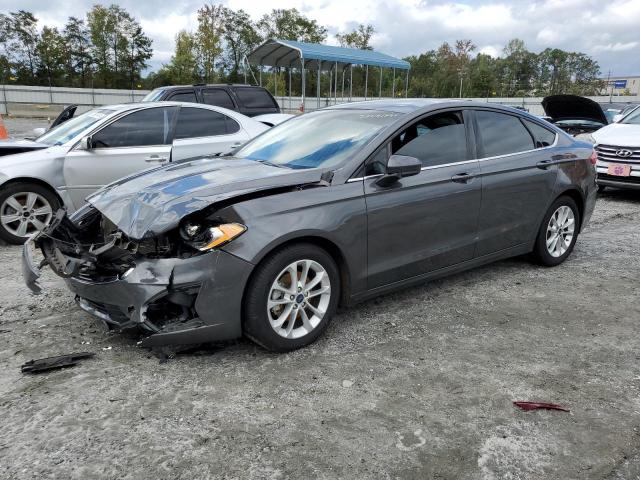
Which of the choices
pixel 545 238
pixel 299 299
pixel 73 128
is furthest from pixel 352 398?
pixel 73 128

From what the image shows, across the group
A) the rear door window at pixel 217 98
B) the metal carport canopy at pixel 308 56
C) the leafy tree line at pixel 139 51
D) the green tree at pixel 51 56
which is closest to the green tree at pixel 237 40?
the leafy tree line at pixel 139 51

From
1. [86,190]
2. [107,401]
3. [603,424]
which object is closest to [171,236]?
[107,401]

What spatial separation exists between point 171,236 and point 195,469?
55.0 inches

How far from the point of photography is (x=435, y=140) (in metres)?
4.23

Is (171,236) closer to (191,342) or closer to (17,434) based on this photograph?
(191,342)

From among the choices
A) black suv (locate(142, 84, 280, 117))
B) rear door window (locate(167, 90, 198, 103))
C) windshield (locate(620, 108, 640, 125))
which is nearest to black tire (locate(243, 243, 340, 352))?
black suv (locate(142, 84, 280, 117))

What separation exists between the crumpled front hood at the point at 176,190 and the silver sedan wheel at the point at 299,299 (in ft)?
1.88

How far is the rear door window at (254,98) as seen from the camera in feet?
34.7

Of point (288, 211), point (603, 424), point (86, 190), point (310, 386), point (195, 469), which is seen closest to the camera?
point (195, 469)

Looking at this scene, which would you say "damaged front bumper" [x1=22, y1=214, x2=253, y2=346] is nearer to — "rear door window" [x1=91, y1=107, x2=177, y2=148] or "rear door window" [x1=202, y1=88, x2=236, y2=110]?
"rear door window" [x1=91, y1=107, x2=177, y2=148]

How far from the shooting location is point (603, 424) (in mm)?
2803

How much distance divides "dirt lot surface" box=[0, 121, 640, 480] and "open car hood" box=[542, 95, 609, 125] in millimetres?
8122

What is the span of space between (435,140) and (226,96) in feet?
22.8

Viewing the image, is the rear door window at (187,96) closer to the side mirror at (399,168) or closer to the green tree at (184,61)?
the side mirror at (399,168)
